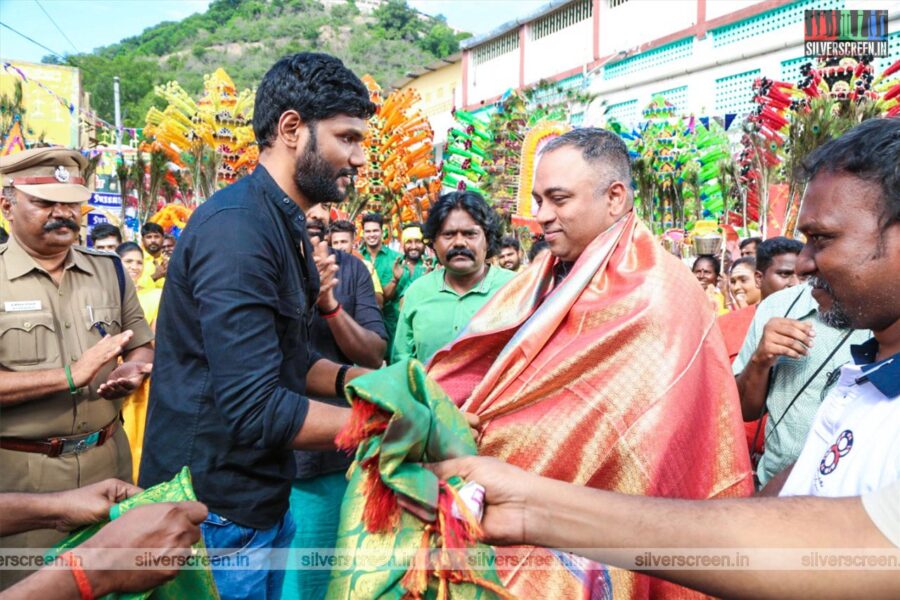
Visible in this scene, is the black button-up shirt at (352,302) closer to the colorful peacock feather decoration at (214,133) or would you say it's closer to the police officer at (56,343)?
the police officer at (56,343)

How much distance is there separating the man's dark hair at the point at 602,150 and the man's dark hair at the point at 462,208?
5.75ft

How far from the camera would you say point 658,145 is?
15445 mm

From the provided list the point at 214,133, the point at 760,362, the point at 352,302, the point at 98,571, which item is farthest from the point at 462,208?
the point at 214,133

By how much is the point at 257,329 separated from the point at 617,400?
94cm

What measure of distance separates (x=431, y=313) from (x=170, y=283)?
7.12ft

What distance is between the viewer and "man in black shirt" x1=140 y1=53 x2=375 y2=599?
5.45 feet

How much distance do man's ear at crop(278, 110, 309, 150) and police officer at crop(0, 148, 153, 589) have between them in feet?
3.83

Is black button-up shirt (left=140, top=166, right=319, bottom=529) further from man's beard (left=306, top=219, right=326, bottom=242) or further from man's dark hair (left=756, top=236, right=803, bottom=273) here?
man's dark hair (left=756, top=236, right=803, bottom=273)

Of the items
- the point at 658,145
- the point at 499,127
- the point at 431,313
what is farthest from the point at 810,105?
the point at 431,313

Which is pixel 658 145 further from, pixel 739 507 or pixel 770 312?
pixel 739 507

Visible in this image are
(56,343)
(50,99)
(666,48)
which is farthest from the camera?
(666,48)

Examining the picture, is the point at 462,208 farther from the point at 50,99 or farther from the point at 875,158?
the point at 50,99

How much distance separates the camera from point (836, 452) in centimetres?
139

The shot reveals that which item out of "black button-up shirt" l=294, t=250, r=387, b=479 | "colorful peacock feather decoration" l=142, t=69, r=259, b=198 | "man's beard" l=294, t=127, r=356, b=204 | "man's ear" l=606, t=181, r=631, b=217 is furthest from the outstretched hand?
"colorful peacock feather decoration" l=142, t=69, r=259, b=198
